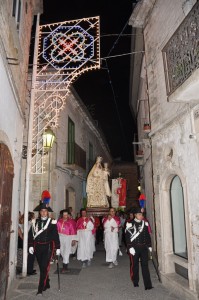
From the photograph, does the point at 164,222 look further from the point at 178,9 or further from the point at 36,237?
the point at 178,9

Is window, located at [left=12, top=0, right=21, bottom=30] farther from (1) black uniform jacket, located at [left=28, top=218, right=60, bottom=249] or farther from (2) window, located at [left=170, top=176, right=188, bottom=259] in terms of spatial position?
(2) window, located at [left=170, top=176, right=188, bottom=259]

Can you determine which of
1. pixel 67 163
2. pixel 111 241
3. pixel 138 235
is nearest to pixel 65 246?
pixel 111 241

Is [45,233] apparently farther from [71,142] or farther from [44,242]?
[71,142]

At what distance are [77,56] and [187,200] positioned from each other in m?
5.18

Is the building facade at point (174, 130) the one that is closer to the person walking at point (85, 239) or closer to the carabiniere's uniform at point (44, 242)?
the person walking at point (85, 239)

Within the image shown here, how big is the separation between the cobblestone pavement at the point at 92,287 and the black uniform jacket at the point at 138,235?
107 centimetres

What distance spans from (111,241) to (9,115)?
5742mm

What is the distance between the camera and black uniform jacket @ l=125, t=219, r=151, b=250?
6.61 meters

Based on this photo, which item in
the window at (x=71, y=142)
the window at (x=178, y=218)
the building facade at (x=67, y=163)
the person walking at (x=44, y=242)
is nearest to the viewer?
the person walking at (x=44, y=242)

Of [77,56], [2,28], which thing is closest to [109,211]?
[77,56]

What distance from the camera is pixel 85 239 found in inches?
365

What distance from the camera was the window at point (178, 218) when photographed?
6.77 m

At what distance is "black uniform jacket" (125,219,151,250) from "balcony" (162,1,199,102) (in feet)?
11.3

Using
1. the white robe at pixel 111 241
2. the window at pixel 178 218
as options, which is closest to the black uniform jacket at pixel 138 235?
the window at pixel 178 218
